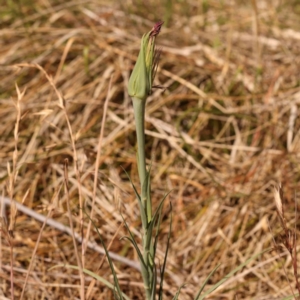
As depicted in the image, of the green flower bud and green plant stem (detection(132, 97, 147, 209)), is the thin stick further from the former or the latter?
the green flower bud

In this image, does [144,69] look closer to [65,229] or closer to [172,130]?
[65,229]

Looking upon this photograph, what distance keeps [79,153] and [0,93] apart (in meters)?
0.45

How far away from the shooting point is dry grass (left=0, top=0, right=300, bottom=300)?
147cm

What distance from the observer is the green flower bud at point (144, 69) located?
78 centimetres

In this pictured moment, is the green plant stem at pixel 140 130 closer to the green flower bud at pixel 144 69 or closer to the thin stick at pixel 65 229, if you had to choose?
the green flower bud at pixel 144 69

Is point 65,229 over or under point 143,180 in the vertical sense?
under

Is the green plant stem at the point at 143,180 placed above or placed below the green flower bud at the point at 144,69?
below

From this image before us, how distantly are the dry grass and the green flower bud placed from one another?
0.41 m

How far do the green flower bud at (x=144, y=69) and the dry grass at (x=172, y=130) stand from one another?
409 mm

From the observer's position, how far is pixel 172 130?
187 cm

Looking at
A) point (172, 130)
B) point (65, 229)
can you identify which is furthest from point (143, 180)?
point (172, 130)

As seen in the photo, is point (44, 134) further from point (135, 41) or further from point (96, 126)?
point (135, 41)

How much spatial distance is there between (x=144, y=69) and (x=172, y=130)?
1.09m

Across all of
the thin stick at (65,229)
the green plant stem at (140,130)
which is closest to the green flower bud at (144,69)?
the green plant stem at (140,130)
